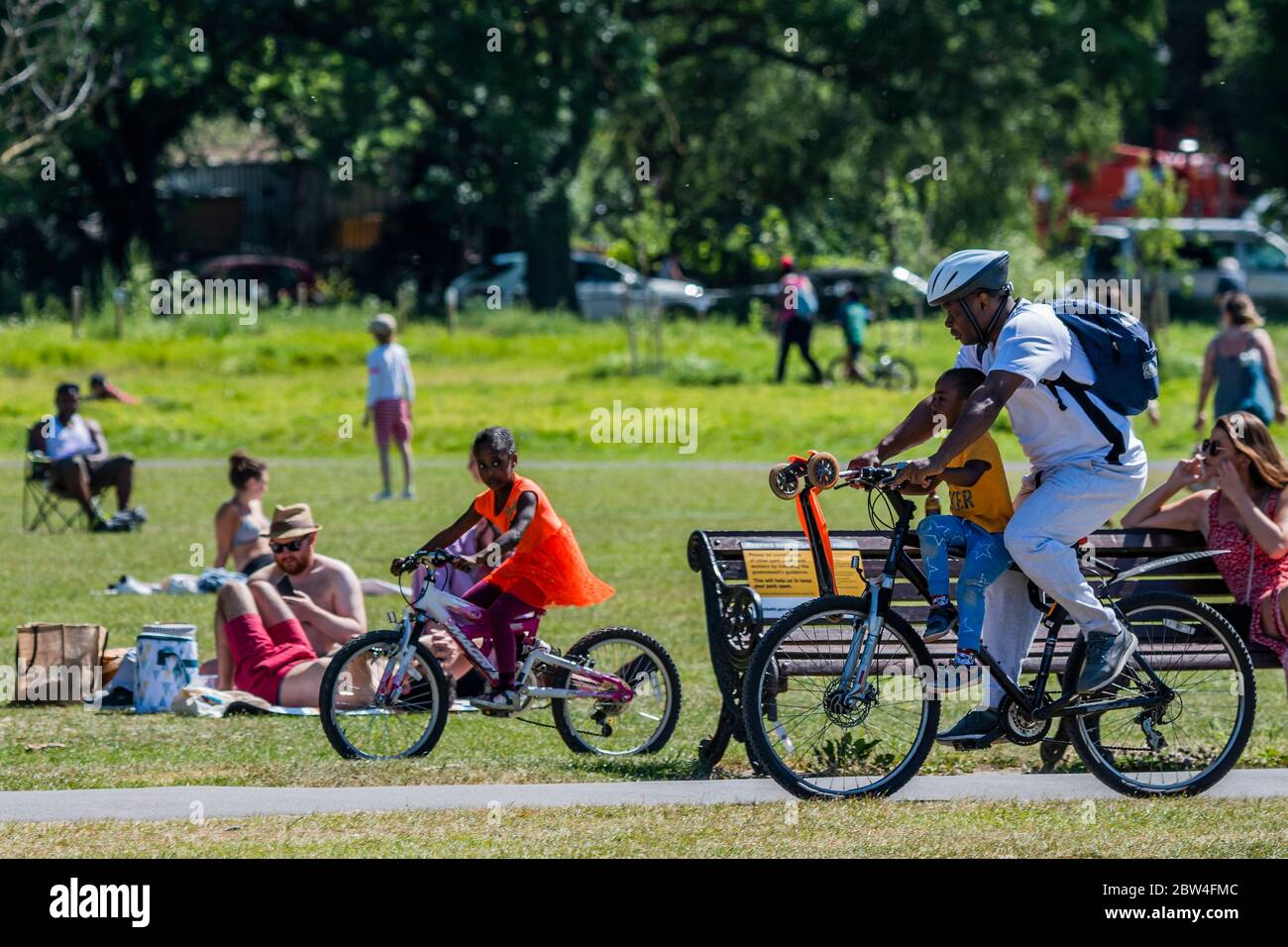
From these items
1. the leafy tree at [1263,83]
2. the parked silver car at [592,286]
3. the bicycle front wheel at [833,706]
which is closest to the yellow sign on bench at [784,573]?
the bicycle front wheel at [833,706]

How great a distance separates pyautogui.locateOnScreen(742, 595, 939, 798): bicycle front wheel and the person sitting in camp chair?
458 inches

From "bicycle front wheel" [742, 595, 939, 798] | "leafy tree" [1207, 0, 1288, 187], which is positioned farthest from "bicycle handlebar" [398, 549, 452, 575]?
"leafy tree" [1207, 0, 1288, 187]

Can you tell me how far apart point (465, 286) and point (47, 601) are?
29019mm

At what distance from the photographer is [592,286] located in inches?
1672

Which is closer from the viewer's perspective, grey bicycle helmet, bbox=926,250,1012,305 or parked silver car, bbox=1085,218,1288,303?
grey bicycle helmet, bbox=926,250,1012,305

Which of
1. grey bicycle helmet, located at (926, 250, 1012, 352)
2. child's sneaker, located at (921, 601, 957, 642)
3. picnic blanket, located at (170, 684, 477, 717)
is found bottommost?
picnic blanket, located at (170, 684, 477, 717)

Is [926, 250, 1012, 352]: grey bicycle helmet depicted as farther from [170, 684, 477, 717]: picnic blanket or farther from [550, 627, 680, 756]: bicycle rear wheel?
[170, 684, 477, 717]: picnic blanket

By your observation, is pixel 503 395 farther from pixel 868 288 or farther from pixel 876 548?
pixel 876 548

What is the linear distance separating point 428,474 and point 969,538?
16151 mm

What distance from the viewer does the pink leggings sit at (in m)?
8.70

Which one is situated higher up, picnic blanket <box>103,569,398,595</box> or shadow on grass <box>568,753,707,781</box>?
picnic blanket <box>103,569,398,595</box>

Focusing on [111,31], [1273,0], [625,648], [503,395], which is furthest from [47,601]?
[1273,0]

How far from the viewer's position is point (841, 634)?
7.25 metres

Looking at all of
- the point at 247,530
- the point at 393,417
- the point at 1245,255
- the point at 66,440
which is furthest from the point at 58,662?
the point at 1245,255
